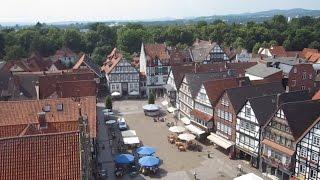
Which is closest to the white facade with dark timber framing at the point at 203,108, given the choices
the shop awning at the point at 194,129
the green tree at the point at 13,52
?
the shop awning at the point at 194,129

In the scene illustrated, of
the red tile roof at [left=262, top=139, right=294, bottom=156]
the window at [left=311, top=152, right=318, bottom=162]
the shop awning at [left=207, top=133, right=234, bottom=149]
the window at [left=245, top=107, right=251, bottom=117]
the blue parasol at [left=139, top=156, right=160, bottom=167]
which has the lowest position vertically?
the blue parasol at [left=139, top=156, right=160, bottom=167]

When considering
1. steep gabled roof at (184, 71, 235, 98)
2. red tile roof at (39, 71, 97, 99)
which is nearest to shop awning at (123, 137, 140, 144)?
Answer: red tile roof at (39, 71, 97, 99)

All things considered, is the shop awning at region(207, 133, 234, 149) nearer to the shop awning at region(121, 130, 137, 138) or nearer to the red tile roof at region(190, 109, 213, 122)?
the red tile roof at region(190, 109, 213, 122)

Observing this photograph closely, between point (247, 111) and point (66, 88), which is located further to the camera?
point (66, 88)

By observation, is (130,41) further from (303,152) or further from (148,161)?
(303,152)

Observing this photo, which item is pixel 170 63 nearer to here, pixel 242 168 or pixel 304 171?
pixel 242 168

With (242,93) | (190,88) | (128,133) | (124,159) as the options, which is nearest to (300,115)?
(242,93)

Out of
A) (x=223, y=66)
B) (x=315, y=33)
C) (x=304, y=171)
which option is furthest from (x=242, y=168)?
(x=315, y=33)
